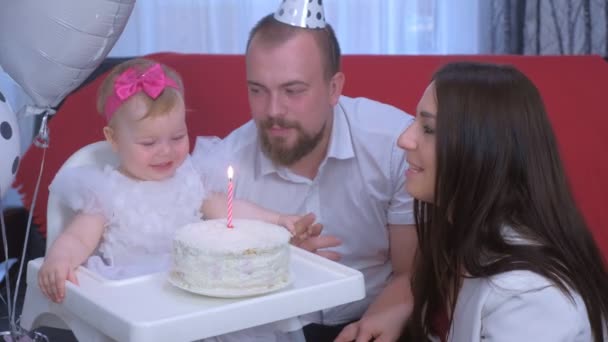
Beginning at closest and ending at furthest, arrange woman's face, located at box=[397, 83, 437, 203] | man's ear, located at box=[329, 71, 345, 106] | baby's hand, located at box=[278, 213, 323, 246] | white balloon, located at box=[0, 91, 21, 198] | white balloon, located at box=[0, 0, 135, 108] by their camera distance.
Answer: woman's face, located at box=[397, 83, 437, 203], baby's hand, located at box=[278, 213, 323, 246], white balloon, located at box=[0, 0, 135, 108], white balloon, located at box=[0, 91, 21, 198], man's ear, located at box=[329, 71, 345, 106]

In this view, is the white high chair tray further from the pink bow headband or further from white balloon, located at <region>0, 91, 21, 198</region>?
white balloon, located at <region>0, 91, 21, 198</region>

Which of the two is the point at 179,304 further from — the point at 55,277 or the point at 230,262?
the point at 55,277

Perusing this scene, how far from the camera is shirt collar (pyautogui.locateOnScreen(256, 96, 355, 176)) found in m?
→ 1.89

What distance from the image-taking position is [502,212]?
140 centimetres

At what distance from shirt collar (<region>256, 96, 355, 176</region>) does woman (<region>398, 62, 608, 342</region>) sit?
408 mm

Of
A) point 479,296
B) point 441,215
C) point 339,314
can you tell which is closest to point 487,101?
point 441,215

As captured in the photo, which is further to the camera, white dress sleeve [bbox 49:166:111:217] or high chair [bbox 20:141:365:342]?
white dress sleeve [bbox 49:166:111:217]

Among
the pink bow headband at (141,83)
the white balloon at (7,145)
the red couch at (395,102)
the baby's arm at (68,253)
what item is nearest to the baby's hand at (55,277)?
the baby's arm at (68,253)

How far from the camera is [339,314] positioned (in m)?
1.90

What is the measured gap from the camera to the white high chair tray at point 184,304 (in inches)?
45.7

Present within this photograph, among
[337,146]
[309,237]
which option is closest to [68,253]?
[309,237]

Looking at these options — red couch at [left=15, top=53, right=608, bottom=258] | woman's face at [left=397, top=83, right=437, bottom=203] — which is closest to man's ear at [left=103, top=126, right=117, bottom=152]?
woman's face at [left=397, top=83, right=437, bottom=203]

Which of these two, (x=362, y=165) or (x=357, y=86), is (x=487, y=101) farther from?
(x=357, y=86)

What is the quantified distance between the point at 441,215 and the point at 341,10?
2.01 m
